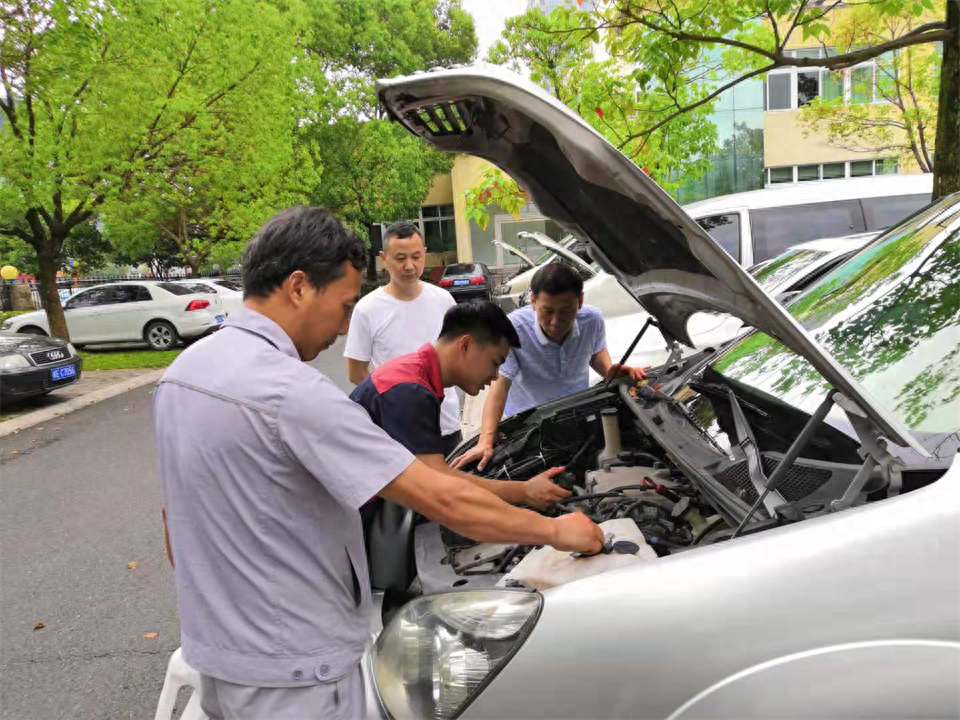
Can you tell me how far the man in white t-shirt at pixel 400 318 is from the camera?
3.86m

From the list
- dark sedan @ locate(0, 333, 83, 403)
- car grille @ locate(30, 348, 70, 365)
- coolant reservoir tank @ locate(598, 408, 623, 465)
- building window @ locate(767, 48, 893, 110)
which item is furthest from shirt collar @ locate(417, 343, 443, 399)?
building window @ locate(767, 48, 893, 110)

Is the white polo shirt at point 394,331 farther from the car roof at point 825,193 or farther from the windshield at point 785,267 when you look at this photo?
the car roof at point 825,193

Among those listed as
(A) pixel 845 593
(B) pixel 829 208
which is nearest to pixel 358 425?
(A) pixel 845 593

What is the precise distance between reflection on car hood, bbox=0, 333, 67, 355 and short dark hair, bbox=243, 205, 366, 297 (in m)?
A: 9.39

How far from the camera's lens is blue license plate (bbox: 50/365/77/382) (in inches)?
375

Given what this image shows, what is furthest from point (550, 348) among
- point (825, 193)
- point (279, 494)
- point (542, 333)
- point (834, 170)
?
point (834, 170)

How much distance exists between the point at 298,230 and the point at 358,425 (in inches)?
17.2

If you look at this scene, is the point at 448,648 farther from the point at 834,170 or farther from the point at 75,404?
the point at 834,170

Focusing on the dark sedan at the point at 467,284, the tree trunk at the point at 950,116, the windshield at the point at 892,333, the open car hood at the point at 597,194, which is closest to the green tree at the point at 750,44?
the tree trunk at the point at 950,116

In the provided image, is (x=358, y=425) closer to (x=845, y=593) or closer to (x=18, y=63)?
(x=845, y=593)

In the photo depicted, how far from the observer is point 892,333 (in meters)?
1.99

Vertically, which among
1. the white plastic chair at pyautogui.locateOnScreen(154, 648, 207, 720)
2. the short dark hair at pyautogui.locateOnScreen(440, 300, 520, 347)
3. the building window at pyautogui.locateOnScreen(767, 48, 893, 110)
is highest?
the building window at pyautogui.locateOnScreen(767, 48, 893, 110)

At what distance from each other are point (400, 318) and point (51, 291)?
11.6 m

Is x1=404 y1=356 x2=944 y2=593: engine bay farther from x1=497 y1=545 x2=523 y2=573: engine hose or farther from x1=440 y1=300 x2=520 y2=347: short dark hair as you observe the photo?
x1=440 y1=300 x2=520 y2=347: short dark hair
